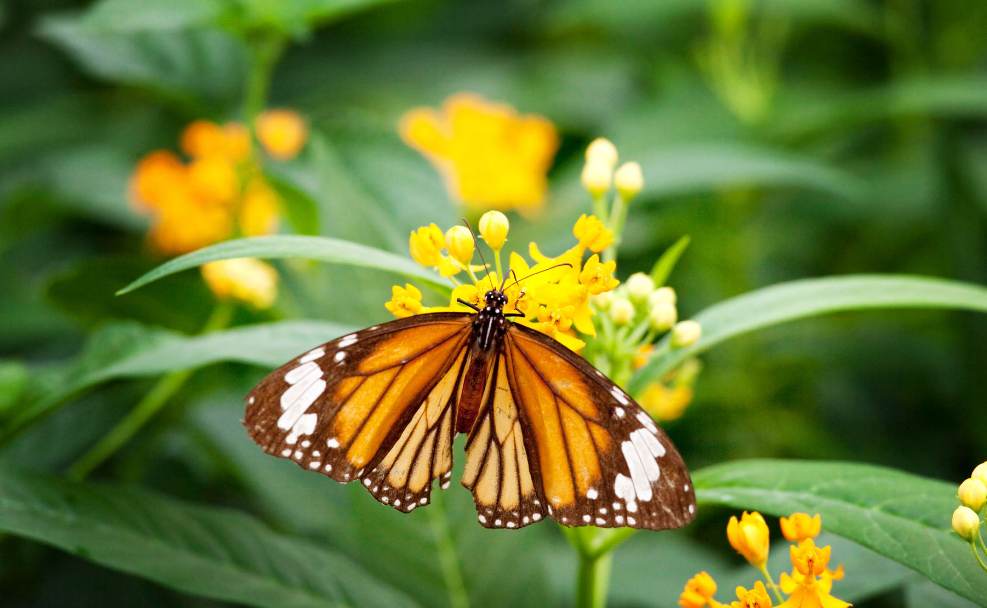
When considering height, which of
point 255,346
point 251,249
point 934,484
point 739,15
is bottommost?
point 934,484

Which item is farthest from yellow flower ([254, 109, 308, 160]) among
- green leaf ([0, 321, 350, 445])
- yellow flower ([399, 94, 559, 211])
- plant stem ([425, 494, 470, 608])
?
plant stem ([425, 494, 470, 608])

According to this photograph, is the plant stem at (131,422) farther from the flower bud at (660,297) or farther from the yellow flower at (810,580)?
the yellow flower at (810,580)

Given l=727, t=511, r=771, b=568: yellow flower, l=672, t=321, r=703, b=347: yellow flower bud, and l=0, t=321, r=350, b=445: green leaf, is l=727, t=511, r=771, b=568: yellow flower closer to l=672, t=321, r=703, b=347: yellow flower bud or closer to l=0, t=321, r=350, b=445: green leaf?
l=672, t=321, r=703, b=347: yellow flower bud

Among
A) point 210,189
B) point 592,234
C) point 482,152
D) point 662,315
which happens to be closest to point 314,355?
point 592,234

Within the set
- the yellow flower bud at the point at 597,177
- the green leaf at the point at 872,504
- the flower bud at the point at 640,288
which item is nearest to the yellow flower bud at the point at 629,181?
the yellow flower bud at the point at 597,177

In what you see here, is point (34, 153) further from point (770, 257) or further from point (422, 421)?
point (770, 257)

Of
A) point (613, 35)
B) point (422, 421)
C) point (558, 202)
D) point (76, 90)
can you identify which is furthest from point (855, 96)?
point (76, 90)
